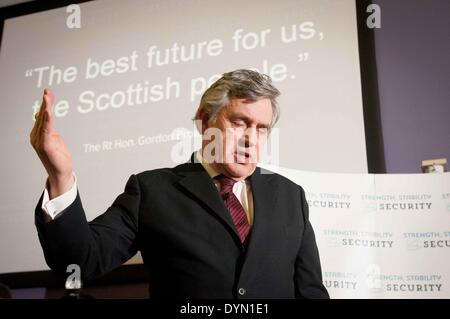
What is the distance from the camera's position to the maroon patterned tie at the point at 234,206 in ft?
4.41

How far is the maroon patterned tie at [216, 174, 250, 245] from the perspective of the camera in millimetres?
1345

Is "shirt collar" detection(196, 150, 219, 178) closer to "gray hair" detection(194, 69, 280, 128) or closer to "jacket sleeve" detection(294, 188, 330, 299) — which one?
"gray hair" detection(194, 69, 280, 128)

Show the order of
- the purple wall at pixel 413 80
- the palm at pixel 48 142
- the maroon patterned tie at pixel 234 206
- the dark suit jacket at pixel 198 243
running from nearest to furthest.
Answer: the palm at pixel 48 142
the dark suit jacket at pixel 198 243
the maroon patterned tie at pixel 234 206
the purple wall at pixel 413 80

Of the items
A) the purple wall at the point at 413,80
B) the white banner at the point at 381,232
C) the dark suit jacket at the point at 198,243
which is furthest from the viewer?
the purple wall at the point at 413,80

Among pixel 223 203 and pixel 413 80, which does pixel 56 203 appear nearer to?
pixel 223 203

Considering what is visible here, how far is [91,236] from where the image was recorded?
1.16 meters

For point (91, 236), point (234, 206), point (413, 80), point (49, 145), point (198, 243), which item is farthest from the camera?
point (413, 80)

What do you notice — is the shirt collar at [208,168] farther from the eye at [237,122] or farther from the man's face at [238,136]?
the eye at [237,122]

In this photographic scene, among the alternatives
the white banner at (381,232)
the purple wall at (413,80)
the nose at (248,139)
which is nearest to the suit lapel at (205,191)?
the nose at (248,139)

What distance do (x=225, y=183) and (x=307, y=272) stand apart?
326 millimetres

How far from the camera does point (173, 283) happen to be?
1258 mm

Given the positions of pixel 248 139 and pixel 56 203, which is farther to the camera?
pixel 248 139

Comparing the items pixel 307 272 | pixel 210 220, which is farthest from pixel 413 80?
pixel 210 220

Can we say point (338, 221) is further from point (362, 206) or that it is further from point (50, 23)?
point (50, 23)
